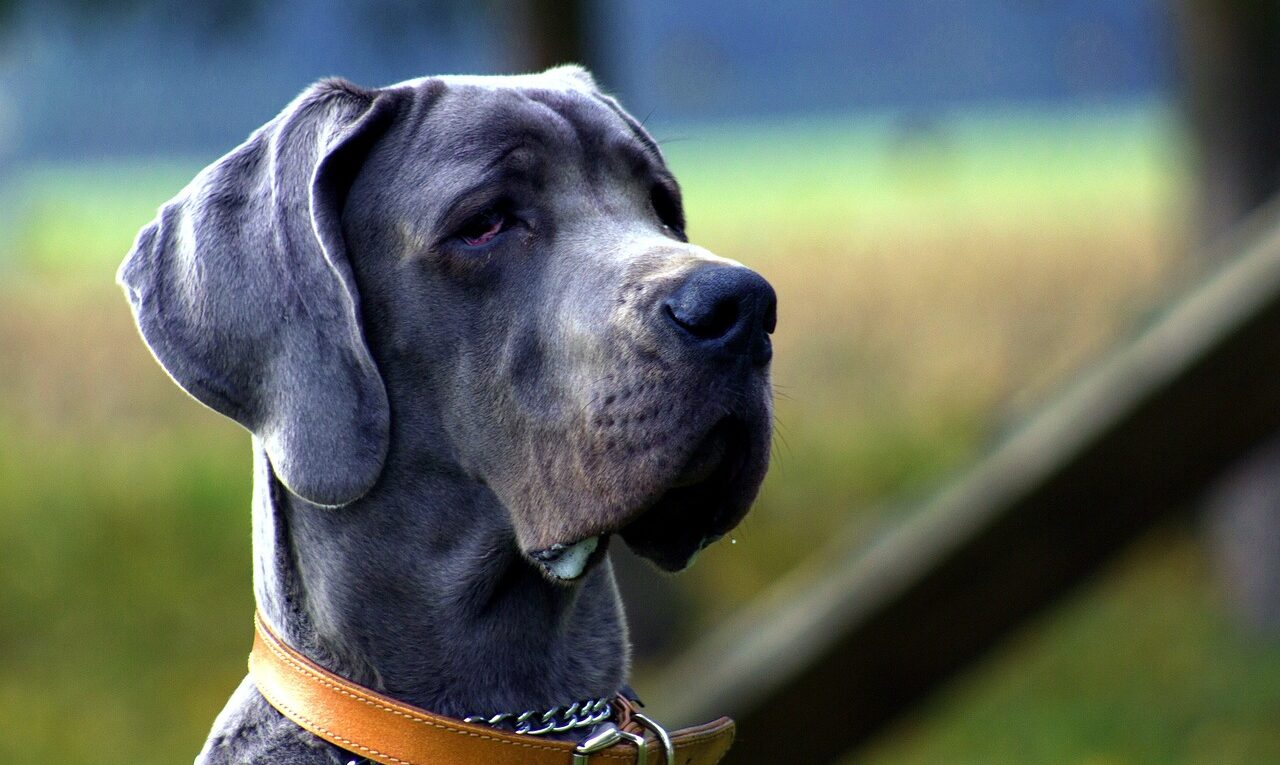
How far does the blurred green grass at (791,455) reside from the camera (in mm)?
6379

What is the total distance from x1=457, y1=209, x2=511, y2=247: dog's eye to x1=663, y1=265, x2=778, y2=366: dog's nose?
41cm

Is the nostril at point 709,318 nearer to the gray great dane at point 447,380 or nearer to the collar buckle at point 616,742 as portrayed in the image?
the gray great dane at point 447,380

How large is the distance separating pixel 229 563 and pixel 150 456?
1.42m

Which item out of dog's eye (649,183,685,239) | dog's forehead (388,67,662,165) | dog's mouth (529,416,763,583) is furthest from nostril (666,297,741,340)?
dog's eye (649,183,685,239)

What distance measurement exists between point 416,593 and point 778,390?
3.09ft

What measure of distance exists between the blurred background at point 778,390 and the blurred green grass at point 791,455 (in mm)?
23

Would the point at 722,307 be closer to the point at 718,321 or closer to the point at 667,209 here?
the point at 718,321

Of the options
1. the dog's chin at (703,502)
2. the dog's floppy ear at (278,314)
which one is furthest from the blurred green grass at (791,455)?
the dog's floppy ear at (278,314)

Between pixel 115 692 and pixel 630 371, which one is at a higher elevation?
pixel 630 371

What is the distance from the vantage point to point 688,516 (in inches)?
103

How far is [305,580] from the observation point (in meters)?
2.64

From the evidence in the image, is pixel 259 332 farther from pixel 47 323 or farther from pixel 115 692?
pixel 47 323

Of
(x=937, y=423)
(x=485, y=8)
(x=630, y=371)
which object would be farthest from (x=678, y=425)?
(x=937, y=423)

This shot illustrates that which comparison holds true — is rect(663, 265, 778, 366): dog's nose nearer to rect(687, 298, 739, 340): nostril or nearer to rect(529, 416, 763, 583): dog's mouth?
rect(687, 298, 739, 340): nostril
